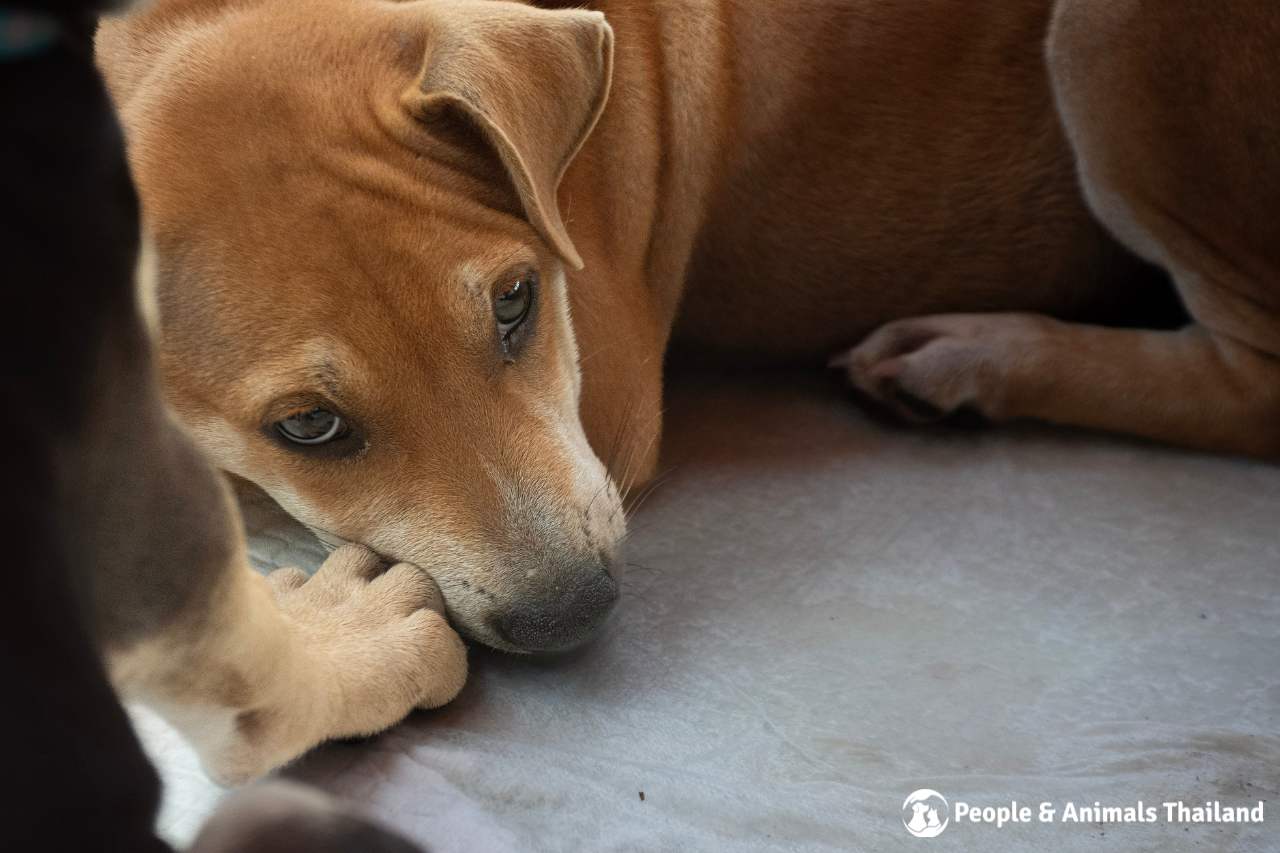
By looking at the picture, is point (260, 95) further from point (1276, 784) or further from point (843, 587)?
point (1276, 784)

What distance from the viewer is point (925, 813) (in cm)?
153

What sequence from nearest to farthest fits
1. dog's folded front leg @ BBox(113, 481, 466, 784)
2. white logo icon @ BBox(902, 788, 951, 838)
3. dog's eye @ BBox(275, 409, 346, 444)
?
dog's folded front leg @ BBox(113, 481, 466, 784) < white logo icon @ BBox(902, 788, 951, 838) < dog's eye @ BBox(275, 409, 346, 444)

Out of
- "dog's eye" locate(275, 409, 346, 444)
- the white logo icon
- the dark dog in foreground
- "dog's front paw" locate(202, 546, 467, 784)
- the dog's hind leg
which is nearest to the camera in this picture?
the dark dog in foreground

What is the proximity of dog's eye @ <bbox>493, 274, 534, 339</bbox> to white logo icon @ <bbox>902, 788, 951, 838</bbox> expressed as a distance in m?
0.84

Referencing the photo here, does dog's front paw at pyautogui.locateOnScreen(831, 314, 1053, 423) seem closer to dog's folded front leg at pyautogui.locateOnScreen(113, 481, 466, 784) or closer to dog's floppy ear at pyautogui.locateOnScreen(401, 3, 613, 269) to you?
dog's floppy ear at pyautogui.locateOnScreen(401, 3, 613, 269)

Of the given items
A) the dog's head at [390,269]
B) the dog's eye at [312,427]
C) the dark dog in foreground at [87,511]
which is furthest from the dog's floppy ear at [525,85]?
the dark dog in foreground at [87,511]

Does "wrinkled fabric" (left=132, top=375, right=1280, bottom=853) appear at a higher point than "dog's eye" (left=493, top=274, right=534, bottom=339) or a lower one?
lower

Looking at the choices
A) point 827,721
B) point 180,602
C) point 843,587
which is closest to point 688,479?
point 843,587

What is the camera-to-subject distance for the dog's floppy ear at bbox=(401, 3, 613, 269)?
1.66 m

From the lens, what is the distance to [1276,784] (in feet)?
5.24

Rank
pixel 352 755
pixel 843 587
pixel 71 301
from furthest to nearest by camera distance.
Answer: pixel 843 587
pixel 352 755
pixel 71 301

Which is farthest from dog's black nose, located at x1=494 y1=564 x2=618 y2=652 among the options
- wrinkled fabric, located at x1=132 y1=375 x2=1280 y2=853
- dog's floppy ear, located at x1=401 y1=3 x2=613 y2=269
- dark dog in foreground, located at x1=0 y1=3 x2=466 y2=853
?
dark dog in foreground, located at x1=0 y1=3 x2=466 y2=853

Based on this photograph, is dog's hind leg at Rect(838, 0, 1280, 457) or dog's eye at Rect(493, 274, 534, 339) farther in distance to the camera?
dog's hind leg at Rect(838, 0, 1280, 457)

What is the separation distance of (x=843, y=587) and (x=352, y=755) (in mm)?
860
